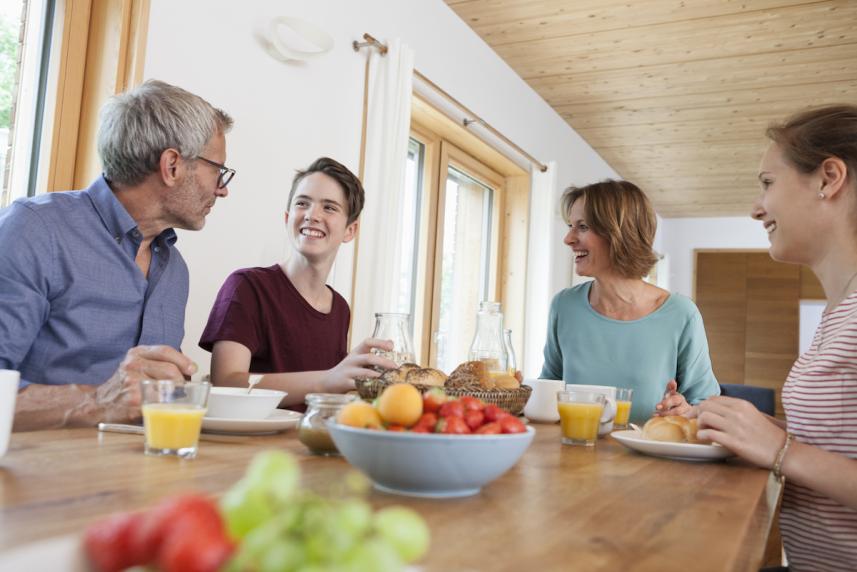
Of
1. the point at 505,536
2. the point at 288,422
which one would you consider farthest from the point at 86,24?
the point at 505,536

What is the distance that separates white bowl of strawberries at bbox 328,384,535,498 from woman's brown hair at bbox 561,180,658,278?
1600 millimetres

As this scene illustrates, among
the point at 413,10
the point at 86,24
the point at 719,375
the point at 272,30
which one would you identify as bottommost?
the point at 719,375

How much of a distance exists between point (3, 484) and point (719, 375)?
8405 millimetres

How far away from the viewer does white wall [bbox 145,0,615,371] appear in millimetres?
2242

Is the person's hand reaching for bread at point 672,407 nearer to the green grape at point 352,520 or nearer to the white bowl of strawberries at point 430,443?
the white bowl of strawberries at point 430,443

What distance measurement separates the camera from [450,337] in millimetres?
4449

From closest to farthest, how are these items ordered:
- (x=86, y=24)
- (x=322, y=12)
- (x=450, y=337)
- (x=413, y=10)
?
(x=86, y=24) → (x=322, y=12) → (x=413, y=10) → (x=450, y=337)

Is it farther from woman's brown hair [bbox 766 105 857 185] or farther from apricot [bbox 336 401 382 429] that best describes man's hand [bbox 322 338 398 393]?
woman's brown hair [bbox 766 105 857 185]

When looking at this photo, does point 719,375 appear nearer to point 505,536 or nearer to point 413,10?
point 413,10

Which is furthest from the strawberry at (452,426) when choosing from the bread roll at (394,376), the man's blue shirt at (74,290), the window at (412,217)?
the window at (412,217)

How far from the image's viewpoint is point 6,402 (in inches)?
32.4

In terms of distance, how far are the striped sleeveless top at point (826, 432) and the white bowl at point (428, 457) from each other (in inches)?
28.4

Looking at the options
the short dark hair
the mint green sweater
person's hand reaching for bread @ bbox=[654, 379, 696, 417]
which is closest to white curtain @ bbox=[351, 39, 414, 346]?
the short dark hair

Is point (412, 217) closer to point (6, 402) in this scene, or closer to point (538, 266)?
point (538, 266)
